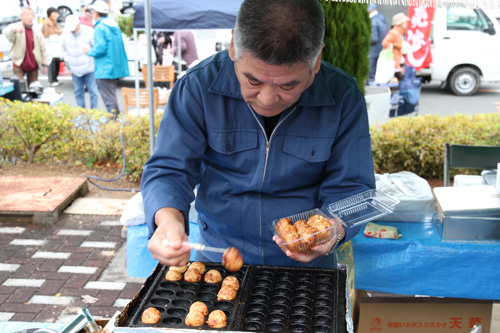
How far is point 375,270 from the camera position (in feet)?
9.80

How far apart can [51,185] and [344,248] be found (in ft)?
13.2

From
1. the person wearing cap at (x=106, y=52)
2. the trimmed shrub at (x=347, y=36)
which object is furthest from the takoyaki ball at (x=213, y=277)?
the person wearing cap at (x=106, y=52)

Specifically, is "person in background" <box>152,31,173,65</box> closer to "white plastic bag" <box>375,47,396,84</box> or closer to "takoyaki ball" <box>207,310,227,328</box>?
"white plastic bag" <box>375,47,396,84</box>

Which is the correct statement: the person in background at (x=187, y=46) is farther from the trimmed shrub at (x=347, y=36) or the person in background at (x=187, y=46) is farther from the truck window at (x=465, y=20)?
the trimmed shrub at (x=347, y=36)

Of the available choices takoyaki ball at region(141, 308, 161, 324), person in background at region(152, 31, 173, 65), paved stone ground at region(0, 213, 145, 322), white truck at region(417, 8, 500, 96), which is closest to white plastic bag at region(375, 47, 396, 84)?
white truck at region(417, 8, 500, 96)

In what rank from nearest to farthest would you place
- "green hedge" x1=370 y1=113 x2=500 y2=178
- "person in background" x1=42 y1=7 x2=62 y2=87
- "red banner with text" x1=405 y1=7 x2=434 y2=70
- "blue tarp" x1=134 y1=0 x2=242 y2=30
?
"green hedge" x1=370 y1=113 x2=500 y2=178 → "blue tarp" x1=134 y1=0 x2=242 y2=30 → "red banner with text" x1=405 y1=7 x2=434 y2=70 → "person in background" x1=42 y1=7 x2=62 y2=87

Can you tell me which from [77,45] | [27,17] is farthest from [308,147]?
[27,17]

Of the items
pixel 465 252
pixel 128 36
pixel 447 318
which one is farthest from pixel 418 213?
pixel 128 36

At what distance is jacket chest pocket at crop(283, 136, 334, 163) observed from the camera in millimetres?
1962

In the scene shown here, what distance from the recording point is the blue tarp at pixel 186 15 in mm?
6457

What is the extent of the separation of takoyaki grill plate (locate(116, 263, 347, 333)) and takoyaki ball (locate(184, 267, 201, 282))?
17mm

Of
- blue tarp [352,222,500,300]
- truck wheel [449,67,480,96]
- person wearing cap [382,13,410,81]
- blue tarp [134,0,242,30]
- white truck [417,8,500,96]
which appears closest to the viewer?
blue tarp [352,222,500,300]

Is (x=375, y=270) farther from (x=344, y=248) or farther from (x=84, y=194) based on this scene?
(x=84, y=194)

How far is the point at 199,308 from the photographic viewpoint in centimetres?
176
